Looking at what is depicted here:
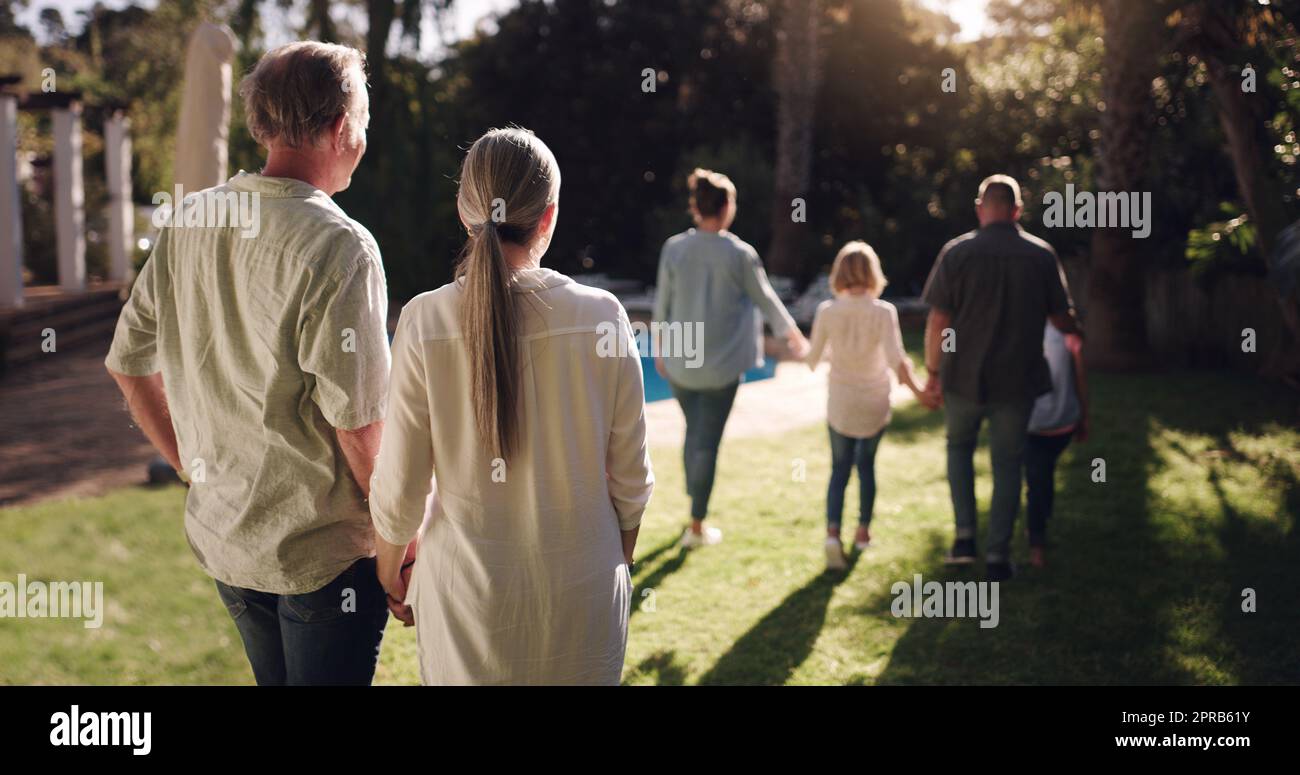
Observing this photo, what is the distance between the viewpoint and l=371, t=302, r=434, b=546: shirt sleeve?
7.16 feet

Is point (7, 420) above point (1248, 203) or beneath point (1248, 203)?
beneath

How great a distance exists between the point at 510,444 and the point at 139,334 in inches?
41.4

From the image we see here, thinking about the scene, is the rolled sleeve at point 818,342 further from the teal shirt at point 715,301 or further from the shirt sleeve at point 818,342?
the teal shirt at point 715,301

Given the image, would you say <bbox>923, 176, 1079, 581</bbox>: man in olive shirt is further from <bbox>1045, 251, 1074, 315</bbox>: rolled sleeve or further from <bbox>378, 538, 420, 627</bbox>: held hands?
<bbox>378, 538, 420, 627</bbox>: held hands

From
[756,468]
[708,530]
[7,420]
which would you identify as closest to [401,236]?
[7,420]

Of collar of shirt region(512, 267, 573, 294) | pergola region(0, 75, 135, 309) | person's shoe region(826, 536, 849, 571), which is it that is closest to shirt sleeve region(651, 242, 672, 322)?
person's shoe region(826, 536, 849, 571)

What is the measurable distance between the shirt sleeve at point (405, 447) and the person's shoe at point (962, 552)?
4.27 m

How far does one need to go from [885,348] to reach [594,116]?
18.5 m

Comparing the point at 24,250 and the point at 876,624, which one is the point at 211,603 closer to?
the point at 876,624

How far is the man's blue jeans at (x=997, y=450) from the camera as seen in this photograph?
5527mm

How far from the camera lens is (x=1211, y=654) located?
4.59 meters

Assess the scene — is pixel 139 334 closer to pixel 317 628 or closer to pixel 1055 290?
pixel 317 628

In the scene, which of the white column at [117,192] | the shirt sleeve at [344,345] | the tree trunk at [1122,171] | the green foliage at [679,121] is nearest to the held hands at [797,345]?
the shirt sleeve at [344,345]

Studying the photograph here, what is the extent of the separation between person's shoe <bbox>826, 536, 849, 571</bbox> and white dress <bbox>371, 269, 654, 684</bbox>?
379 centimetres
